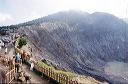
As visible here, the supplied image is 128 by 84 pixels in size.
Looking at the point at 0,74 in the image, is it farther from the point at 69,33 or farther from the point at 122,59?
the point at 122,59

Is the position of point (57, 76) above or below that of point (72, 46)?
above

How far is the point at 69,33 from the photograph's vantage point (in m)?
180

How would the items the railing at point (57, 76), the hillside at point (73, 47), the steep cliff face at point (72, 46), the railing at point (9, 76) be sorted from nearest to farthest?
1. the railing at point (9, 76)
2. the railing at point (57, 76)
3. the hillside at point (73, 47)
4. the steep cliff face at point (72, 46)

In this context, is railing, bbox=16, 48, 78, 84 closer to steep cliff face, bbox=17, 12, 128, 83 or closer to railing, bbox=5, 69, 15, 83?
railing, bbox=5, 69, 15, 83

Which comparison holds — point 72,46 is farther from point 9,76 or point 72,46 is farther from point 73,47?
point 9,76

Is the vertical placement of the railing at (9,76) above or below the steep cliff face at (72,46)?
above

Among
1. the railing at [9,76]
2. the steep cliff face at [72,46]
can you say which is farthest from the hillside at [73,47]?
the railing at [9,76]

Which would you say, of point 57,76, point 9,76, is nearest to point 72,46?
point 57,76

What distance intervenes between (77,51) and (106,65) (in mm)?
16485

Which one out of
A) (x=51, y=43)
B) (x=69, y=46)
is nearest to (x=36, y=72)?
(x=51, y=43)

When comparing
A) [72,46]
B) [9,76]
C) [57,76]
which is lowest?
[72,46]

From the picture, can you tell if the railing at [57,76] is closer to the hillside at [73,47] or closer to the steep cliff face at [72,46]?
the steep cliff face at [72,46]

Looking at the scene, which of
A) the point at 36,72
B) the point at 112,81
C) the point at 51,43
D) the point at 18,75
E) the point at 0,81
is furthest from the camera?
the point at 51,43

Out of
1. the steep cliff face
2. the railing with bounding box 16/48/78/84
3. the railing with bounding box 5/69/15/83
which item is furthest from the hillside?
the railing with bounding box 5/69/15/83
